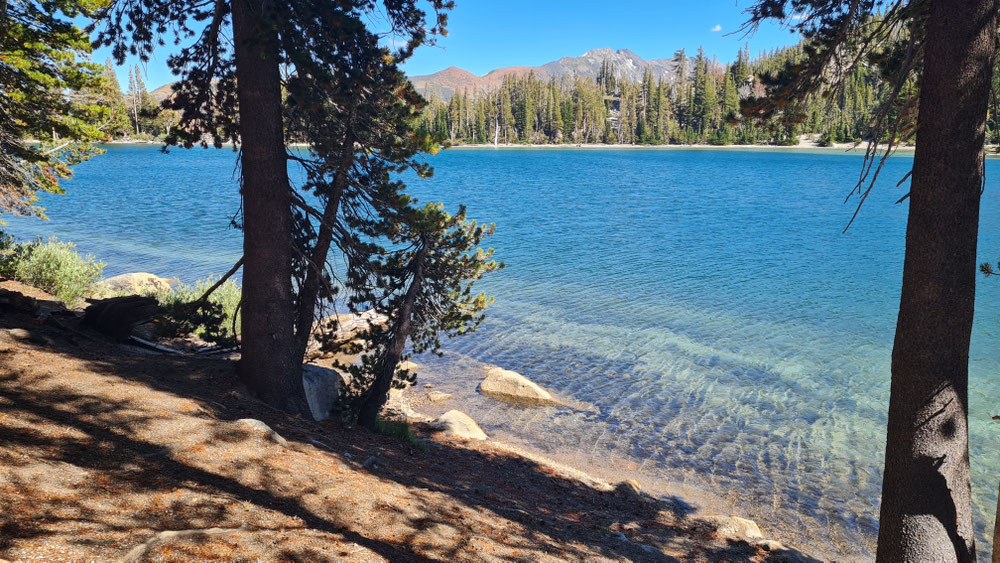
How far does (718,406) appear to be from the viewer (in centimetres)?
1209

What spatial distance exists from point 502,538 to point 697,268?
68.8 ft

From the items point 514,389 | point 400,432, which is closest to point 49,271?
point 400,432

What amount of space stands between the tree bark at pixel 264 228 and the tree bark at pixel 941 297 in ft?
19.8

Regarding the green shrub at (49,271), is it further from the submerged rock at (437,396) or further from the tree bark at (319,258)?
the submerged rock at (437,396)

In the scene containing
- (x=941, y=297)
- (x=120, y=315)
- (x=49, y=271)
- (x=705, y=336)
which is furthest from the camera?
(x=705, y=336)

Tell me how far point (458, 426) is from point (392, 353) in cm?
292

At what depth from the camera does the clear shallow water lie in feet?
32.2

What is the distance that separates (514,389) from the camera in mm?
12742

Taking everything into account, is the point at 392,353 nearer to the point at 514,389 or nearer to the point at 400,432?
the point at 400,432

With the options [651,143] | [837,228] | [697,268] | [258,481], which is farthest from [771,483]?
[651,143]

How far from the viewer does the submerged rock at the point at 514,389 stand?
1255 centimetres

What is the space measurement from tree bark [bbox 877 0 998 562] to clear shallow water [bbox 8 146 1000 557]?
141 inches

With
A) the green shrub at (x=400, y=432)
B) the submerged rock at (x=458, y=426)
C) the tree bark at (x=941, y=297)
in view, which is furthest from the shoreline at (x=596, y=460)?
the tree bark at (x=941, y=297)

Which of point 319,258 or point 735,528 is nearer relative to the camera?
point 735,528
